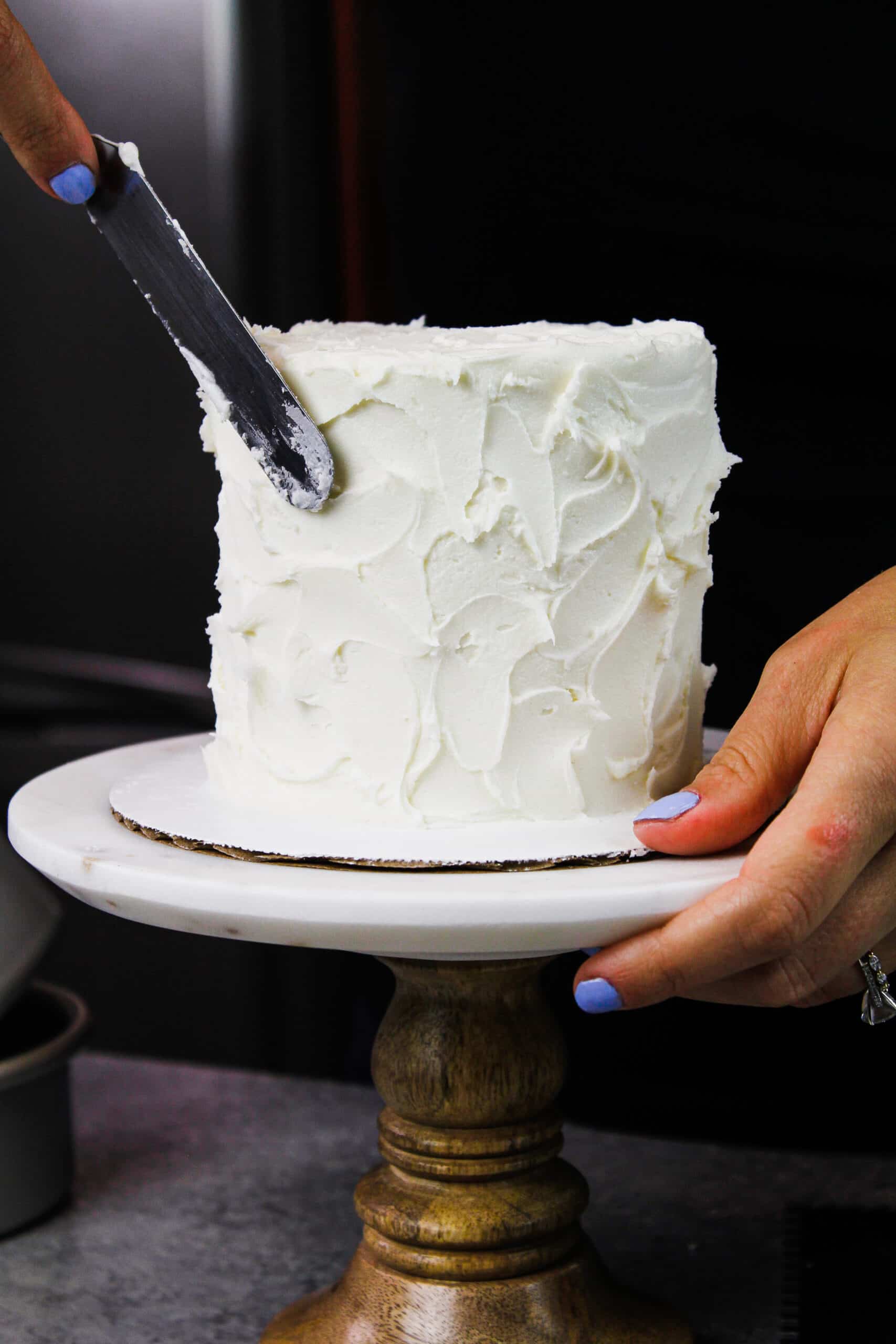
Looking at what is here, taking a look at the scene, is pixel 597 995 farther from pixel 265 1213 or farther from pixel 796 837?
pixel 265 1213

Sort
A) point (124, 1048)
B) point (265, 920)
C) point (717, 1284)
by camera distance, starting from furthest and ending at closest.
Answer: point (124, 1048)
point (717, 1284)
point (265, 920)

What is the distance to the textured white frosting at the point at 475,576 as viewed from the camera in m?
0.93

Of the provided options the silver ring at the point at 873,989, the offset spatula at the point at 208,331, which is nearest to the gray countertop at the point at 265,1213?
the silver ring at the point at 873,989

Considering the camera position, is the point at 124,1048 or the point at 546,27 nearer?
the point at 546,27

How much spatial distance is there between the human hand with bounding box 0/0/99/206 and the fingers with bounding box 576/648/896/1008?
22.3 inches

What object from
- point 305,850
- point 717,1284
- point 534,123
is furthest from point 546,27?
point 717,1284

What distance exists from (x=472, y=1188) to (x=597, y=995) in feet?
0.93

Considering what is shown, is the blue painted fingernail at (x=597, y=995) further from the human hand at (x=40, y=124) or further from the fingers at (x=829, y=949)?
the human hand at (x=40, y=124)

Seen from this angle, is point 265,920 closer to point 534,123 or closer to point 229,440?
point 229,440

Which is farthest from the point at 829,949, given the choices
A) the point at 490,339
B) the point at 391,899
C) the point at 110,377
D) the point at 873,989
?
the point at 110,377

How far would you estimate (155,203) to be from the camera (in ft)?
3.03

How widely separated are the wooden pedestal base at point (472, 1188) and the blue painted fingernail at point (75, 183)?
0.56m

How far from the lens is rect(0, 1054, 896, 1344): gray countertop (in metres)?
1.30

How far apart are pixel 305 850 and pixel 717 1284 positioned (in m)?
0.68
